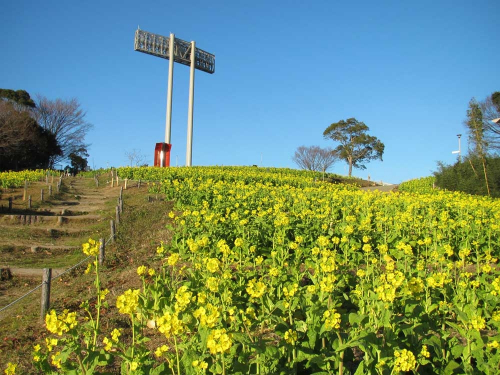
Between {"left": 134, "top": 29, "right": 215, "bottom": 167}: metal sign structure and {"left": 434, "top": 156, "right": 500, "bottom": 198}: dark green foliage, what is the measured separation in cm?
2260

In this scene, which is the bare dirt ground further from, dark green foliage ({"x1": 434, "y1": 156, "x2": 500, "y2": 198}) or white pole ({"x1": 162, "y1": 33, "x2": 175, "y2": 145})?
dark green foliage ({"x1": 434, "y1": 156, "x2": 500, "y2": 198})

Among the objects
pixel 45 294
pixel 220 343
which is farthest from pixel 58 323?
pixel 45 294

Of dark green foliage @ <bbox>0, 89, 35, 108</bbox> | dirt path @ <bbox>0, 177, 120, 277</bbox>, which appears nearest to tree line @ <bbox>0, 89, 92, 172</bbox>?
dark green foliage @ <bbox>0, 89, 35, 108</bbox>

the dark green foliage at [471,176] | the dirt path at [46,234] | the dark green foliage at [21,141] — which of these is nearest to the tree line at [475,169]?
the dark green foliage at [471,176]

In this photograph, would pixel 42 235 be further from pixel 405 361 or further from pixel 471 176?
pixel 471 176

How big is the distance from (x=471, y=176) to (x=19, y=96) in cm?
4681

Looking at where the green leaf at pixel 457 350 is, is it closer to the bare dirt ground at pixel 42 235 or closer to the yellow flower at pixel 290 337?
the yellow flower at pixel 290 337

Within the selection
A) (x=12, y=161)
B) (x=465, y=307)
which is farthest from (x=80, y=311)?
(x=12, y=161)

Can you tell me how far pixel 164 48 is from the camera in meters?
43.2

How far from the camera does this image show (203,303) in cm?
312

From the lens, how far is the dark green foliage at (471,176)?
2461cm

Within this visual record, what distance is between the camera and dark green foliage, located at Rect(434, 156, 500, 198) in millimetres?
24609

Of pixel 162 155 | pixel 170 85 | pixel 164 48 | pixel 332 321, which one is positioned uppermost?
pixel 164 48

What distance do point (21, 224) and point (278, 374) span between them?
42.5 ft
